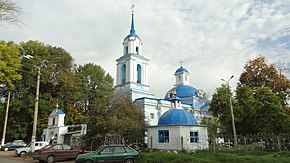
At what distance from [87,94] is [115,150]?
28.9 metres

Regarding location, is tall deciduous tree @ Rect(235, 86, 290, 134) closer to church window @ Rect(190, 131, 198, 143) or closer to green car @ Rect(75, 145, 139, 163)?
church window @ Rect(190, 131, 198, 143)

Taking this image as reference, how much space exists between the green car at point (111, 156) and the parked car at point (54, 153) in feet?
14.7

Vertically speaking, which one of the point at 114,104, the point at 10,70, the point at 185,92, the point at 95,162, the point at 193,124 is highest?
the point at 185,92

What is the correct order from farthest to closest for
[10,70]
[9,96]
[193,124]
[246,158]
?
[9,96] < [193,124] < [10,70] < [246,158]

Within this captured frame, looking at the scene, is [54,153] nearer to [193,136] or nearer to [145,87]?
[193,136]

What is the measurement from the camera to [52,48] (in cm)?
3872

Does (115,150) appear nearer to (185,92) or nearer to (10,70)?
(10,70)

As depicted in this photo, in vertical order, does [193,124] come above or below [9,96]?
below

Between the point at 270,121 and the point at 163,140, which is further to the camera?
the point at 270,121

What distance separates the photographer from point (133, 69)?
45594mm

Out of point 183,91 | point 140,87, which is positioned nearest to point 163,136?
point 140,87

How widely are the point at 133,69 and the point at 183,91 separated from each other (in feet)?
43.5

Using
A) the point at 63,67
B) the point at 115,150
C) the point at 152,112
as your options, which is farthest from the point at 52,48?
the point at 115,150

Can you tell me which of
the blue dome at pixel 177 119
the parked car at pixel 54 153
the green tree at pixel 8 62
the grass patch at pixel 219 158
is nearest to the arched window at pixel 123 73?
the blue dome at pixel 177 119
